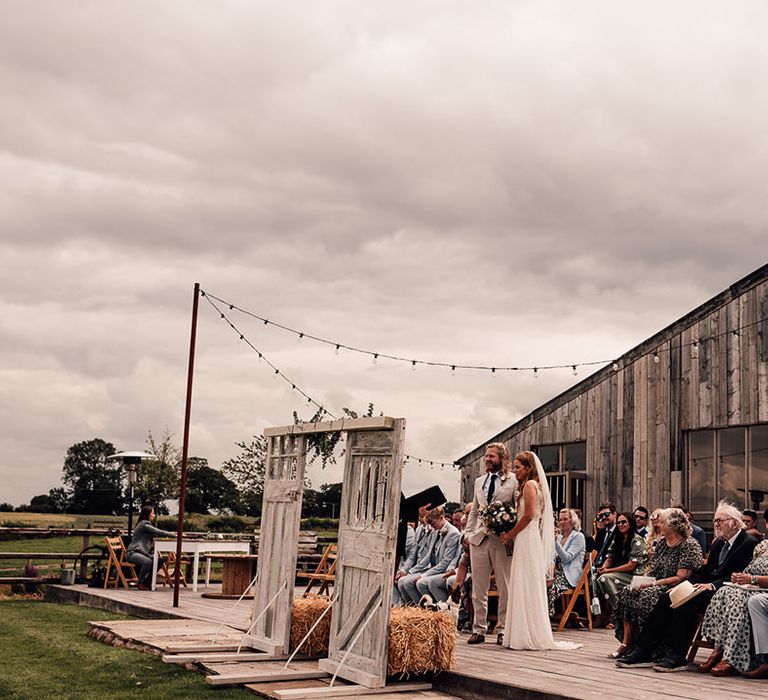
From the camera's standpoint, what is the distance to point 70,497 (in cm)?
5934

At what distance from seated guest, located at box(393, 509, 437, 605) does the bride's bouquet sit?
2130 millimetres

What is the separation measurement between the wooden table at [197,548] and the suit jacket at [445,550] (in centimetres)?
655

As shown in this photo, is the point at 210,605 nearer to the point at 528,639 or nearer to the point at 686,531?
the point at 528,639

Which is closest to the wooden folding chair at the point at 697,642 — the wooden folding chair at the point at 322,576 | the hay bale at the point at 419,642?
the hay bale at the point at 419,642

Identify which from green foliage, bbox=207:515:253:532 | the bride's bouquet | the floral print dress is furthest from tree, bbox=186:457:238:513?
the floral print dress

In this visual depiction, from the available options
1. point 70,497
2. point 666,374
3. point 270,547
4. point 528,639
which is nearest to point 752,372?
point 666,374

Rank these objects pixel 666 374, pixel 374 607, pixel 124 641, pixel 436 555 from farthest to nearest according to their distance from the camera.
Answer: pixel 666 374 → pixel 436 555 → pixel 124 641 → pixel 374 607

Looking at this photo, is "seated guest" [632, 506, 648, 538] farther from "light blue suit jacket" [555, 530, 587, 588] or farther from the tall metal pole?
the tall metal pole

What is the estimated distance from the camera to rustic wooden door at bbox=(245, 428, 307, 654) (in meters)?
8.83

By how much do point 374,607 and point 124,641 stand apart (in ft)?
12.0

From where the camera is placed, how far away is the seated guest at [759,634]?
7656mm

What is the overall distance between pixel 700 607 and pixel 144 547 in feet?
37.2

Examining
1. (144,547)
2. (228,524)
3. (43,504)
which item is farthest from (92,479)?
(144,547)

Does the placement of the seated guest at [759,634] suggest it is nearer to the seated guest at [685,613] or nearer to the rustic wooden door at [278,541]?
the seated guest at [685,613]
